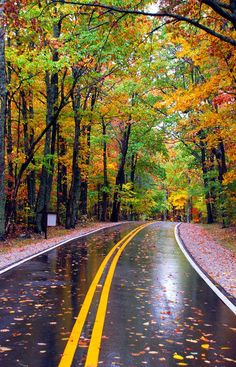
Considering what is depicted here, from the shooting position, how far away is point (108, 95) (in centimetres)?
2991

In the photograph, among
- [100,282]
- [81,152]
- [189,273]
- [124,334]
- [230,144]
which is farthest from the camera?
[81,152]

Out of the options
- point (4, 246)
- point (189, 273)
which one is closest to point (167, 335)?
point (189, 273)

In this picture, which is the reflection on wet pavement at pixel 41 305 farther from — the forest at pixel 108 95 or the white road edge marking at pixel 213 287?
the forest at pixel 108 95

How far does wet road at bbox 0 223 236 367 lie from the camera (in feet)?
16.5

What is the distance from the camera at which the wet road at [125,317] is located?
502 centimetres

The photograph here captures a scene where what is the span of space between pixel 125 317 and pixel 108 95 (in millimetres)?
24738

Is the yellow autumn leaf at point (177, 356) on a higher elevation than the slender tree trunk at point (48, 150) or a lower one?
lower

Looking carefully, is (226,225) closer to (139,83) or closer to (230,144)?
(230,144)

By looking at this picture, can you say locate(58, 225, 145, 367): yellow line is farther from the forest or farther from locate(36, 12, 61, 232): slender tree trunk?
locate(36, 12, 61, 232): slender tree trunk

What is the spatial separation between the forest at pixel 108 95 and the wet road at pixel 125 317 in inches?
241

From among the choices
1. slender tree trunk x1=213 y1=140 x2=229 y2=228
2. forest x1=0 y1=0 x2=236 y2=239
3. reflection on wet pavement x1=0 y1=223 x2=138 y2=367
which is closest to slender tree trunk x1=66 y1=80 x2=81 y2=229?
forest x1=0 y1=0 x2=236 y2=239

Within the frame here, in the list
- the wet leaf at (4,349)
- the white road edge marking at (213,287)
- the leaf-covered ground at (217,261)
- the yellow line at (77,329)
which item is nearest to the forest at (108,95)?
the leaf-covered ground at (217,261)

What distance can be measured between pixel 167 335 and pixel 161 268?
19.4 feet

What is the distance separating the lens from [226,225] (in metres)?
27.9
